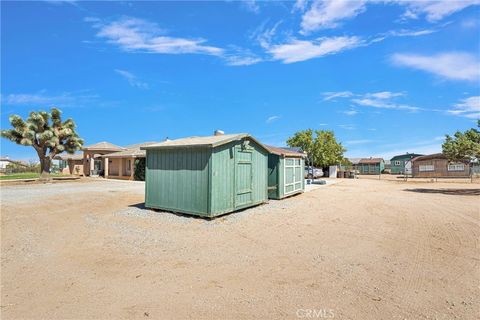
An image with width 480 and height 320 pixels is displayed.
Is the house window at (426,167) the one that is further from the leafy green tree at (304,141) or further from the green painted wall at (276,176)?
the green painted wall at (276,176)

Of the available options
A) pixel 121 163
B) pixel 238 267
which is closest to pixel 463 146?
pixel 238 267

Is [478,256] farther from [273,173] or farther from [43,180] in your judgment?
[43,180]

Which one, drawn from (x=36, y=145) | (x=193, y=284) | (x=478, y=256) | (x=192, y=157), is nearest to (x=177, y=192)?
(x=192, y=157)

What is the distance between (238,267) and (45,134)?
26939mm

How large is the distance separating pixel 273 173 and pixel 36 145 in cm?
2339

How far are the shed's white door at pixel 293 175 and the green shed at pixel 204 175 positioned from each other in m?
4.03

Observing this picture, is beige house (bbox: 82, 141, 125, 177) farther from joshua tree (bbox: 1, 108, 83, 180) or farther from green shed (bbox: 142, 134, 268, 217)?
green shed (bbox: 142, 134, 268, 217)

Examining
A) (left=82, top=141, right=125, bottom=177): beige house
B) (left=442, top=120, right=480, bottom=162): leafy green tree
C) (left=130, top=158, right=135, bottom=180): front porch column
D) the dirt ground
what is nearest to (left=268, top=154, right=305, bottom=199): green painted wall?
the dirt ground

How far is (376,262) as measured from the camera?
17.0 feet

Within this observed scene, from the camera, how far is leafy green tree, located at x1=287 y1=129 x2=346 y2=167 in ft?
136

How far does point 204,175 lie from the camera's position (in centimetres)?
889

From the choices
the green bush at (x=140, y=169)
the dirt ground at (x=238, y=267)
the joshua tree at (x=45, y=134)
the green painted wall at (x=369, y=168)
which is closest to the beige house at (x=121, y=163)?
the green bush at (x=140, y=169)

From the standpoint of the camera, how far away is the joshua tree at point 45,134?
24.8m

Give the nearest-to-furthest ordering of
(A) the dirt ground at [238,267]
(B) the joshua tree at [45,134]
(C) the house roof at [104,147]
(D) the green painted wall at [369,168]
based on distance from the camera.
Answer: (A) the dirt ground at [238,267] < (B) the joshua tree at [45,134] < (C) the house roof at [104,147] < (D) the green painted wall at [369,168]
